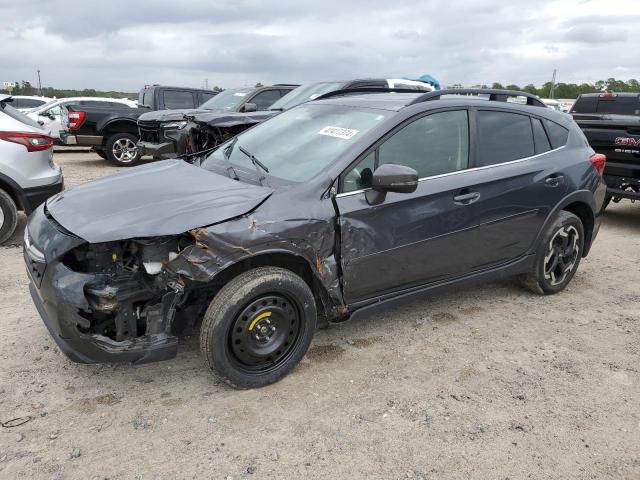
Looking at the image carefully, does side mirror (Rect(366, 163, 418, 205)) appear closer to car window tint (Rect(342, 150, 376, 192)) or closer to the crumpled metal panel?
car window tint (Rect(342, 150, 376, 192))

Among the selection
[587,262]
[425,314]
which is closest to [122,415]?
[425,314]

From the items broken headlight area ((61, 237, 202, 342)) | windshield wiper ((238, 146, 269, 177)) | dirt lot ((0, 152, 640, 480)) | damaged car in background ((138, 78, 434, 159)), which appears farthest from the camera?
damaged car in background ((138, 78, 434, 159))

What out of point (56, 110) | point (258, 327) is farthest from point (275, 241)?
point (56, 110)

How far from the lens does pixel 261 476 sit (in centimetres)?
241

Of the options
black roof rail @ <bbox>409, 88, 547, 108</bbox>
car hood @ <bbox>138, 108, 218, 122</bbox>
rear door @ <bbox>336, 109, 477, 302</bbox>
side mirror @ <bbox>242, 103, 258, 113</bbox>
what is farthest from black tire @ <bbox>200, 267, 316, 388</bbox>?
car hood @ <bbox>138, 108, 218, 122</bbox>

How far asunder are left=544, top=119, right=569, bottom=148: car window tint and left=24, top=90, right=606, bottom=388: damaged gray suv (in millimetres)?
18

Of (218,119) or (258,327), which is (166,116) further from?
(258,327)

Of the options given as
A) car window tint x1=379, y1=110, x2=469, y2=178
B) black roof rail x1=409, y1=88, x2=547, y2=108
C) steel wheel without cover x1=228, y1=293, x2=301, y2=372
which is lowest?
steel wheel without cover x1=228, y1=293, x2=301, y2=372

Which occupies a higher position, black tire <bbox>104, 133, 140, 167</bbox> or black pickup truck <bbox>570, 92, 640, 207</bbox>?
black pickup truck <bbox>570, 92, 640, 207</bbox>

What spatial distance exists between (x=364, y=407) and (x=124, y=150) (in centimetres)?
1064

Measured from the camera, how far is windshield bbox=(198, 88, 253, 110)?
9977 mm

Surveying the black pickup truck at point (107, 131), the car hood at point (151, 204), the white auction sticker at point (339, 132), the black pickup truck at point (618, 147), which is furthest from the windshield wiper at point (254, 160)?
the black pickup truck at point (107, 131)

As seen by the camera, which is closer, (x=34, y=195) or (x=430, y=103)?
(x=430, y=103)

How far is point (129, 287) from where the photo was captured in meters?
2.74
